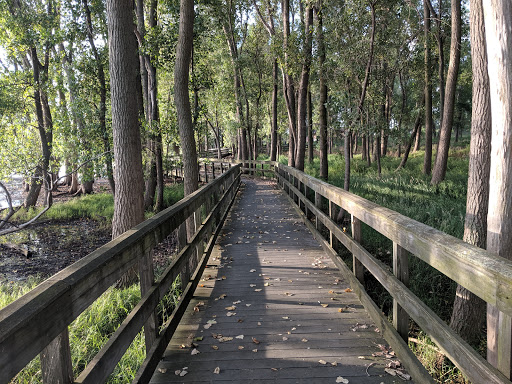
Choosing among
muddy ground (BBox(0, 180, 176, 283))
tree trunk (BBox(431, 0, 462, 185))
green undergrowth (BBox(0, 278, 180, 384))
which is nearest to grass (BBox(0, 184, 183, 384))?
green undergrowth (BBox(0, 278, 180, 384))

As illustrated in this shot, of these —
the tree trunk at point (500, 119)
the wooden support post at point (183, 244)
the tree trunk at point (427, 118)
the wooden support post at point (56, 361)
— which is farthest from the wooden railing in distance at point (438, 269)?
the tree trunk at point (427, 118)

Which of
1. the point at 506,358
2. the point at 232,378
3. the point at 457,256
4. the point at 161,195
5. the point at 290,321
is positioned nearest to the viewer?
the point at 506,358

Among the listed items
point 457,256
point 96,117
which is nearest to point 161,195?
point 96,117

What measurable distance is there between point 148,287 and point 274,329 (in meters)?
1.30

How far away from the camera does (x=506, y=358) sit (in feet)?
5.77

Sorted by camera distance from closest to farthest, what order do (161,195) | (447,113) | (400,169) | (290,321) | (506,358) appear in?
(506,358)
(290,321)
(447,113)
(161,195)
(400,169)

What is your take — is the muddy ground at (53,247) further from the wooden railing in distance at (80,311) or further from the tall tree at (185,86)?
the wooden railing in distance at (80,311)

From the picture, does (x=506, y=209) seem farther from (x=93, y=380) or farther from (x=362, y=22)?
(x=362, y=22)

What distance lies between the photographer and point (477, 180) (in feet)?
13.2

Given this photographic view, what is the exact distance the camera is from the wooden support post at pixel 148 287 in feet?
9.35

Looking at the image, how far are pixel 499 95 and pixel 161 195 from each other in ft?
39.9

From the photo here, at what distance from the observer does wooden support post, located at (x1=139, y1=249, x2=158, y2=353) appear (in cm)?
285

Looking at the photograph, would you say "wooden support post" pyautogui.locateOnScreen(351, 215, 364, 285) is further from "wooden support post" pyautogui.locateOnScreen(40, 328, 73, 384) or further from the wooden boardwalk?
"wooden support post" pyautogui.locateOnScreen(40, 328, 73, 384)

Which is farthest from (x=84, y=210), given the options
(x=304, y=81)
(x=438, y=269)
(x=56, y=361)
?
(x=438, y=269)
